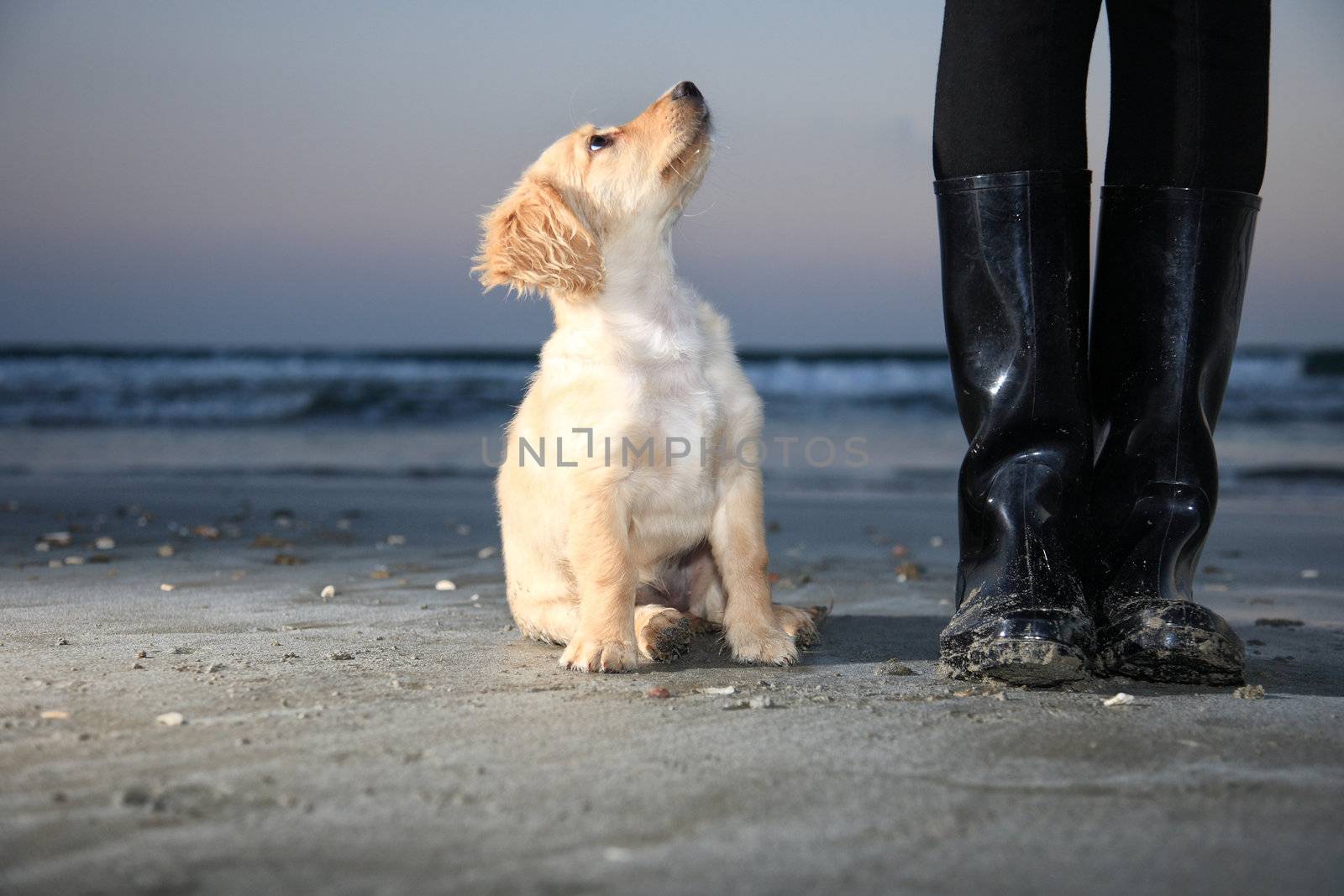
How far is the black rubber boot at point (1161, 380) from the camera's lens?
7.79 ft

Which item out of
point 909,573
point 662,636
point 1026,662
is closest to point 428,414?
point 909,573

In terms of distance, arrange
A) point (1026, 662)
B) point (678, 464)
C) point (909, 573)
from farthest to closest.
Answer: point (909, 573) → point (678, 464) → point (1026, 662)

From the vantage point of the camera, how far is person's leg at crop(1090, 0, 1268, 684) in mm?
2379

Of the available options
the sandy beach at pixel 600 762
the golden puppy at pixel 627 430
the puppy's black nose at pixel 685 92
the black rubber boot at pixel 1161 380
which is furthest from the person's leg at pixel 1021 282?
the puppy's black nose at pixel 685 92

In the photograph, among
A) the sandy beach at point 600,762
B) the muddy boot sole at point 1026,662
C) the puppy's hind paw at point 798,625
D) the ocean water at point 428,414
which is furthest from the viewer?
the ocean water at point 428,414

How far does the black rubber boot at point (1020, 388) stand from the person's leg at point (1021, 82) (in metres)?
0.05

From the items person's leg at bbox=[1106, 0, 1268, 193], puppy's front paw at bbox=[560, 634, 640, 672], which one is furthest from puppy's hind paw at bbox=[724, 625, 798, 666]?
person's leg at bbox=[1106, 0, 1268, 193]

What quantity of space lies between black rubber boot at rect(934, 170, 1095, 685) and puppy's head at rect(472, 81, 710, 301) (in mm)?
801

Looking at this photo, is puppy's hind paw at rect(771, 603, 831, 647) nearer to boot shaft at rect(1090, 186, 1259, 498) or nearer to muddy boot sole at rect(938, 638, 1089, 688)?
muddy boot sole at rect(938, 638, 1089, 688)

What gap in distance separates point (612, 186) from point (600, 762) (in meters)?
1.75

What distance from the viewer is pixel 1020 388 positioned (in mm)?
2371

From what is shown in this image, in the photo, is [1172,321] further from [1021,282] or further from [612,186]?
[612,186]

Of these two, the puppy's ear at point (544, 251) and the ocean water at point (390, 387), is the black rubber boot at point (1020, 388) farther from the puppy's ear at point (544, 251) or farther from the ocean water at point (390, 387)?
the ocean water at point (390, 387)

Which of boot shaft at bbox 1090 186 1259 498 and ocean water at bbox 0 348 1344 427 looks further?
ocean water at bbox 0 348 1344 427
